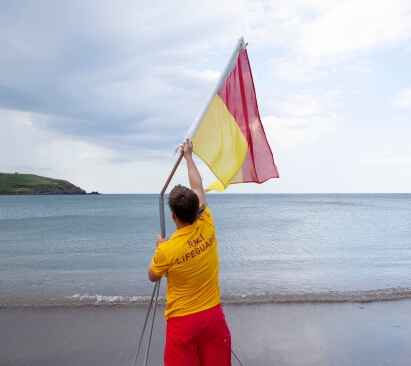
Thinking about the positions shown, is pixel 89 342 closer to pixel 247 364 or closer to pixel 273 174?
pixel 247 364

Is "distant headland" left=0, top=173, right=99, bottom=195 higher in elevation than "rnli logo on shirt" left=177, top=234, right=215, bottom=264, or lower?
higher

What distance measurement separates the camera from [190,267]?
2.70 m

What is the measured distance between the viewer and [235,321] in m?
7.03

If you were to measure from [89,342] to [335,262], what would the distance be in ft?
38.8

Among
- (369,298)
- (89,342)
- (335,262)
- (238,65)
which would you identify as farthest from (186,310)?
(335,262)

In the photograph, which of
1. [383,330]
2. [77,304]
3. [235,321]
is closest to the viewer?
[383,330]

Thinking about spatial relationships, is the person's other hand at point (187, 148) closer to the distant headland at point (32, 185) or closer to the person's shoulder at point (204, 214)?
the person's shoulder at point (204, 214)

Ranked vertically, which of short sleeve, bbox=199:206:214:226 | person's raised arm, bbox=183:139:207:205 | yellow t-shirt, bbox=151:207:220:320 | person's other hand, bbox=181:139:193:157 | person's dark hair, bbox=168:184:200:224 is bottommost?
yellow t-shirt, bbox=151:207:220:320

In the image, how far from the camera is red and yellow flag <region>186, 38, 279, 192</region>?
401 centimetres

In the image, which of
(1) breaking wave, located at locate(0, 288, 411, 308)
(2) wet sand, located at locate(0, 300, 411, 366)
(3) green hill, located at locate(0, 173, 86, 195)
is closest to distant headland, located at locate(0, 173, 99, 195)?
(3) green hill, located at locate(0, 173, 86, 195)

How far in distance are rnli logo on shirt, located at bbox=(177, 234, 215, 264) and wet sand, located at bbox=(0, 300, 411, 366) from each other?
3174 millimetres

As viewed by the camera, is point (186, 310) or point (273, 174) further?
point (273, 174)

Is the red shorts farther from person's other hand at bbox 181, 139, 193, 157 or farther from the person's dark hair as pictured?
person's other hand at bbox 181, 139, 193, 157

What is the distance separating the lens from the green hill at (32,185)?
176m
